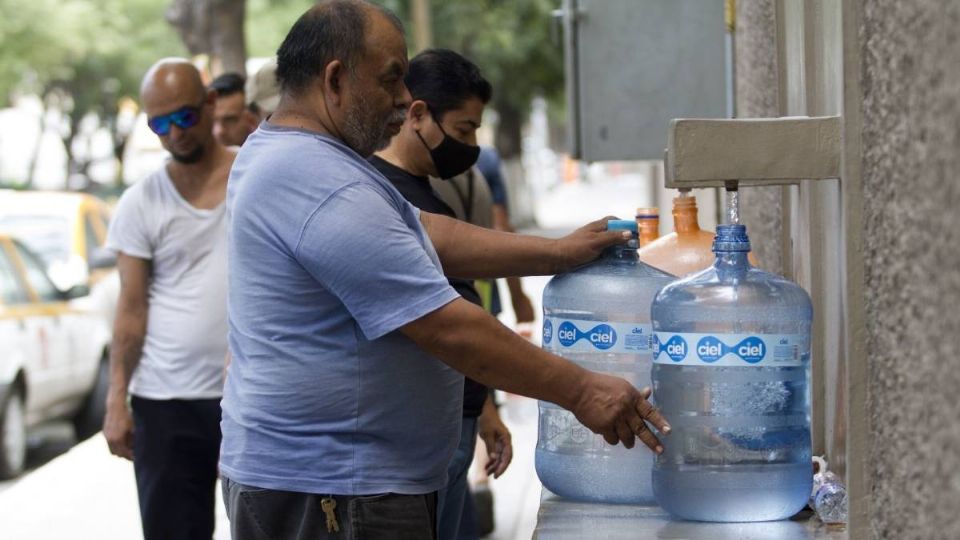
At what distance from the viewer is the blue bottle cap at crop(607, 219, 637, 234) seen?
12.0 feet

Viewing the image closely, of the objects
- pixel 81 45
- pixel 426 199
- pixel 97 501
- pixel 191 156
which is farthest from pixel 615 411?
pixel 81 45

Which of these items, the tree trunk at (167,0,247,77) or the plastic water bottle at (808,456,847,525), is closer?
the plastic water bottle at (808,456,847,525)

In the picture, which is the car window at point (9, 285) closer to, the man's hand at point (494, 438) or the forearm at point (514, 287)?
the forearm at point (514, 287)

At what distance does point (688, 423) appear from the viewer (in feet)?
11.1

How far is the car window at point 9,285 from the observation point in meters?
11.3

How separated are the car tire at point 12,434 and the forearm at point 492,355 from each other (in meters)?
8.31

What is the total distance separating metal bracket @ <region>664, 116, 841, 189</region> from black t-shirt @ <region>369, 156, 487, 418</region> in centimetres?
123

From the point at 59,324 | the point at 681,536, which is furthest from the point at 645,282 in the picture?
the point at 59,324

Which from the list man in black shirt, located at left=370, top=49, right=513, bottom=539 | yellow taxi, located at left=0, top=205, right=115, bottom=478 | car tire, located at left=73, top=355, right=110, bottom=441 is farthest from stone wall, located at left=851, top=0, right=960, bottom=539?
car tire, located at left=73, top=355, right=110, bottom=441

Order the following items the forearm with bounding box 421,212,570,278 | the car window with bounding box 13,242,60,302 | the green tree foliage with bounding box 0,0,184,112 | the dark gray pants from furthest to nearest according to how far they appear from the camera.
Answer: the green tree foliage with bounding box 0,0,184,112 → the car window with bounding box 13,242,60,302 → the forearm with bounding box 421,212,570,278 → the dark gray pants

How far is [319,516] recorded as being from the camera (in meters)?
3.20

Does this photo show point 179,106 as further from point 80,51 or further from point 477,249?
point 80,51

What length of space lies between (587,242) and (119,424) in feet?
8.01

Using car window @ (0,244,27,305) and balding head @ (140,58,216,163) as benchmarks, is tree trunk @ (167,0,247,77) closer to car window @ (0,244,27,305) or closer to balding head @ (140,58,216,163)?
car window @ (0,244,27,305)
